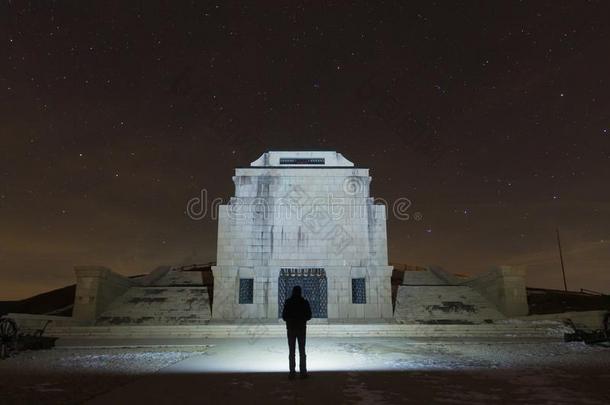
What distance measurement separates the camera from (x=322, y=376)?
26.7 feet

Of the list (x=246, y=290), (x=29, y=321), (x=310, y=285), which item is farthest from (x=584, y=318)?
(x=29, y=321)

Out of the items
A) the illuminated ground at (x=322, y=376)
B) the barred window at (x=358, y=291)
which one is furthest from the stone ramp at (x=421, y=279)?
the illuminated ground at (x=322, y=376)

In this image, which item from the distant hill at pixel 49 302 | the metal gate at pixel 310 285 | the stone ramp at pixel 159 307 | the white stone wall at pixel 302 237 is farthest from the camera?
the distant hill at pixel 49 302

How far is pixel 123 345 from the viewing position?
1499 cm

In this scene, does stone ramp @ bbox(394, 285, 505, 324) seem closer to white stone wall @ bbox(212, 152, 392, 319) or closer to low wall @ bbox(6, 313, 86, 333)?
white stone wall @ bbox(212, 152, 392, 319)

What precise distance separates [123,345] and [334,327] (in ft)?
27.0

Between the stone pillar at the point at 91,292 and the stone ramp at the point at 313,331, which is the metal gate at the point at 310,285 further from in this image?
the stone pillar at the point at 91,292

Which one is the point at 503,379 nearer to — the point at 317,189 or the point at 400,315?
the point at 400,315

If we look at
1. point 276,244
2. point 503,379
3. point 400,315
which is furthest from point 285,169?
point 503,379

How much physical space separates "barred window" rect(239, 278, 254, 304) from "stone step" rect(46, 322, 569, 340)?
6945 mm

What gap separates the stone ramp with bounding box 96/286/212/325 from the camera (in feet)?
75.0

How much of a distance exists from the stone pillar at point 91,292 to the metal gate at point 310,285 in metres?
9.70

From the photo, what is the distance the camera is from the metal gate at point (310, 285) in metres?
25.8

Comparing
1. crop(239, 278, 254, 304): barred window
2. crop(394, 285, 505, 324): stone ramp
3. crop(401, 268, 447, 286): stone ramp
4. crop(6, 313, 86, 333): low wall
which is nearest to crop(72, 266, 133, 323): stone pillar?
crop(6, 313, 86, 333): low wall
